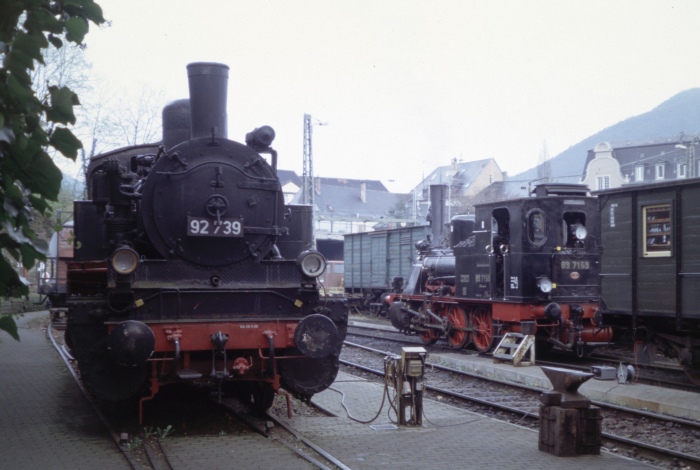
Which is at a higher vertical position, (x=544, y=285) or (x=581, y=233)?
(x=581, y=233)

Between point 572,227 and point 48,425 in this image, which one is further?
point 572,227

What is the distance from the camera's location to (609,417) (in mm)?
8953

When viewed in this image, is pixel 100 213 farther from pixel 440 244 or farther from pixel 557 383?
pixel 440 244

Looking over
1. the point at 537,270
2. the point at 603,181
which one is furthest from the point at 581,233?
the point at 603,181

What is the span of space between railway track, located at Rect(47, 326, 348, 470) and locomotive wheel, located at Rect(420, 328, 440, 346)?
26.6 feet

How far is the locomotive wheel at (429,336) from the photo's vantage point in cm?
1708

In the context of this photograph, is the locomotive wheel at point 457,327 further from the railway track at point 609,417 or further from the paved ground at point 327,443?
the paved ground at point 327,443

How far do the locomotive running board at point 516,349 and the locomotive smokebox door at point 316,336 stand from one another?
624cm

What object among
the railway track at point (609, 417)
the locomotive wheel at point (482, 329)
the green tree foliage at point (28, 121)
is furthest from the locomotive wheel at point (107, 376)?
Answer: the locomotive wheel at point (482, 329)

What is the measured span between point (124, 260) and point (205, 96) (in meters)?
2.10

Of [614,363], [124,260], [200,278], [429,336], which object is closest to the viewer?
[124,260]

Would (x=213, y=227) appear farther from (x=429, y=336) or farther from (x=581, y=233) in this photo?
(x=429, y=336)

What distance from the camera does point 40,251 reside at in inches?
99.1

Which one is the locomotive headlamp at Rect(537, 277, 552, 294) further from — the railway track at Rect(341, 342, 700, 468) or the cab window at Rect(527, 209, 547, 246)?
the railway track at Rect(341, 342, 700, 468)
